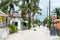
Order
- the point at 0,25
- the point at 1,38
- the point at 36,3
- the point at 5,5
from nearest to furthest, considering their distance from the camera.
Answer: the point at 1,38 < the point at 0,25 < the point at 5,5 < the point at 36,3

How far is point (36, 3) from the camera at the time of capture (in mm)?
68625

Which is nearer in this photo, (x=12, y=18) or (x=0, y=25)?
(x=0, y=25)

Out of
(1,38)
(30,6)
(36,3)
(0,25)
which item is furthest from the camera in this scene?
(36,3)

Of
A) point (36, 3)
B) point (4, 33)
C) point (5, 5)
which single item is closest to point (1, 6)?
point (5, 5)

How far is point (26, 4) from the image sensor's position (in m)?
62.2

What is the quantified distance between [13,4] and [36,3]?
1587cm

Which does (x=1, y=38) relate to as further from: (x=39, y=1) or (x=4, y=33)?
(x=39, y=1)

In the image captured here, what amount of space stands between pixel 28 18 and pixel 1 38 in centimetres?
4002

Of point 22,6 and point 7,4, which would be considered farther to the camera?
point 22,6

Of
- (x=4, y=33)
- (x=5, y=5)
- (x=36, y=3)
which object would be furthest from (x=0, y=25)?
(x=36, y=3)

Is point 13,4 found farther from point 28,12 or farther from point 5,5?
point 28,12

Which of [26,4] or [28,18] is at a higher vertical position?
[26,4]

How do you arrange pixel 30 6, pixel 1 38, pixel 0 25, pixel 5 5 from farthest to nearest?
1. pixel 30 6
2. pixel 5 5
3. pixel 0 25
4. pixel 1 38

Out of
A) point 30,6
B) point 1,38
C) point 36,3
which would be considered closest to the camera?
point 1,38
